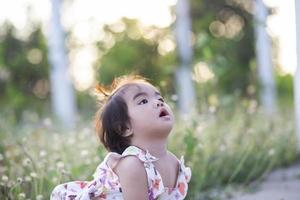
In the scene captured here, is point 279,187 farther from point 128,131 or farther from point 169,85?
point 169,85

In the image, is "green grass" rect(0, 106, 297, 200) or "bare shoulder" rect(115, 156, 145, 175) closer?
"bare shoulder" rect(115, 156, 145, 175)

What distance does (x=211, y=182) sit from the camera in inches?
169

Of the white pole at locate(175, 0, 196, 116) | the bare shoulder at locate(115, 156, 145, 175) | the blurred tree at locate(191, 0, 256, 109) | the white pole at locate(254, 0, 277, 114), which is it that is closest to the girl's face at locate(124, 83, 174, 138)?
the bare shoulder at locate(115, 156, 145, 175)

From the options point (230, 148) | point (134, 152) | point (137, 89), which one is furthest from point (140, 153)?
point (230, 148)

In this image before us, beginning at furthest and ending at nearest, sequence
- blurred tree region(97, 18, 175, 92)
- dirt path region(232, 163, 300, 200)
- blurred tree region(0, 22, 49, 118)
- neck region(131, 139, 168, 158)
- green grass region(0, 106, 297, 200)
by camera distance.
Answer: blurred tree region(0, 22, 49, 118) → blurred tree region(97, 18, 175, 92) → dirt path region(232, 163, 300, 200) → green grass region(0, 106, 297, 200) → neck region(131, 139, 168, 158)

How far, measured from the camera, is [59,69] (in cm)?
895

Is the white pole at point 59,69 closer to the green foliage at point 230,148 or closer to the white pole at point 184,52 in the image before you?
the white pole at point 184,52

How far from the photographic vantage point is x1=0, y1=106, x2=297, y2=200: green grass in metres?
3.57

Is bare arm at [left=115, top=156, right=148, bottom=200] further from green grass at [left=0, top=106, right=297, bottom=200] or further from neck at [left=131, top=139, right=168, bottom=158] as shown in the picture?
green grass at [left=0, top=106, right=297, bottom=200]

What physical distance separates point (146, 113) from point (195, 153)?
159 cm

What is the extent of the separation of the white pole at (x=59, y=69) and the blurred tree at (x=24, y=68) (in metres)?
3.26

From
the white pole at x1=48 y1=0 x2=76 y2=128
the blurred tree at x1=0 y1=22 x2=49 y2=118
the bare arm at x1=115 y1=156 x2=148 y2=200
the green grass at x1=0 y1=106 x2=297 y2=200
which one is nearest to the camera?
the bare arm at x1=115 y1=156 x2=148 y2=200

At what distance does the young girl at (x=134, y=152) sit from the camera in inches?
94.2

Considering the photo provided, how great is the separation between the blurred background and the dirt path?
12cm
